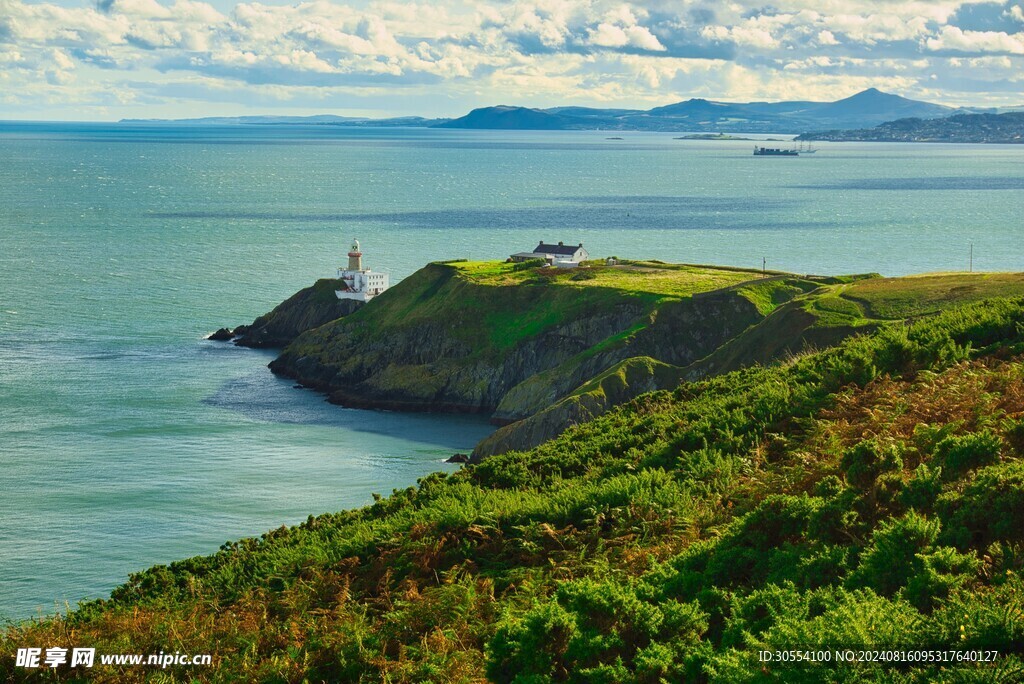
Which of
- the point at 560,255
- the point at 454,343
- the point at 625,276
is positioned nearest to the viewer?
the point at 454,343

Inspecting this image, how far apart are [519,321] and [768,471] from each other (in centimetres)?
6605

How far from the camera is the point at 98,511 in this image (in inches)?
2192

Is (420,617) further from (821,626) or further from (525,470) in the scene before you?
(525,470)

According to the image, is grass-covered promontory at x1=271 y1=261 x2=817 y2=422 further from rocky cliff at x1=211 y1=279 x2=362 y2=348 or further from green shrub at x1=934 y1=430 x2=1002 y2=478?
green shrub at x1=934 y1=430 x2=1002 y2=478

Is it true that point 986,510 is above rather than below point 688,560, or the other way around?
above

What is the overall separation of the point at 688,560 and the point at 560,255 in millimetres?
91273

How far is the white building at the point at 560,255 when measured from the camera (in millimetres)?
105988

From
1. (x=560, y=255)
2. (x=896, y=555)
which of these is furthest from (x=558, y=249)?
(x=896, y=555)

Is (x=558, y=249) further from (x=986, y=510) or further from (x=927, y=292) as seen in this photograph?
(x=986, y=510)

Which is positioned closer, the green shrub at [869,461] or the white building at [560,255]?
the green shrub at [869,461]

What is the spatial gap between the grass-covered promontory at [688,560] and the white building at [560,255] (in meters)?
74.8

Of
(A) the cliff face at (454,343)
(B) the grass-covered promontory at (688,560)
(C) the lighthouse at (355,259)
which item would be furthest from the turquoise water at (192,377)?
(B) the grass-covered promontory at (688,560)

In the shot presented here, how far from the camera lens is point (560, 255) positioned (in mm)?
110062

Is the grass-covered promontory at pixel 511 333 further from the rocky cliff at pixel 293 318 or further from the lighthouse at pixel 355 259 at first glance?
the lighthouse at pixel 355 259
